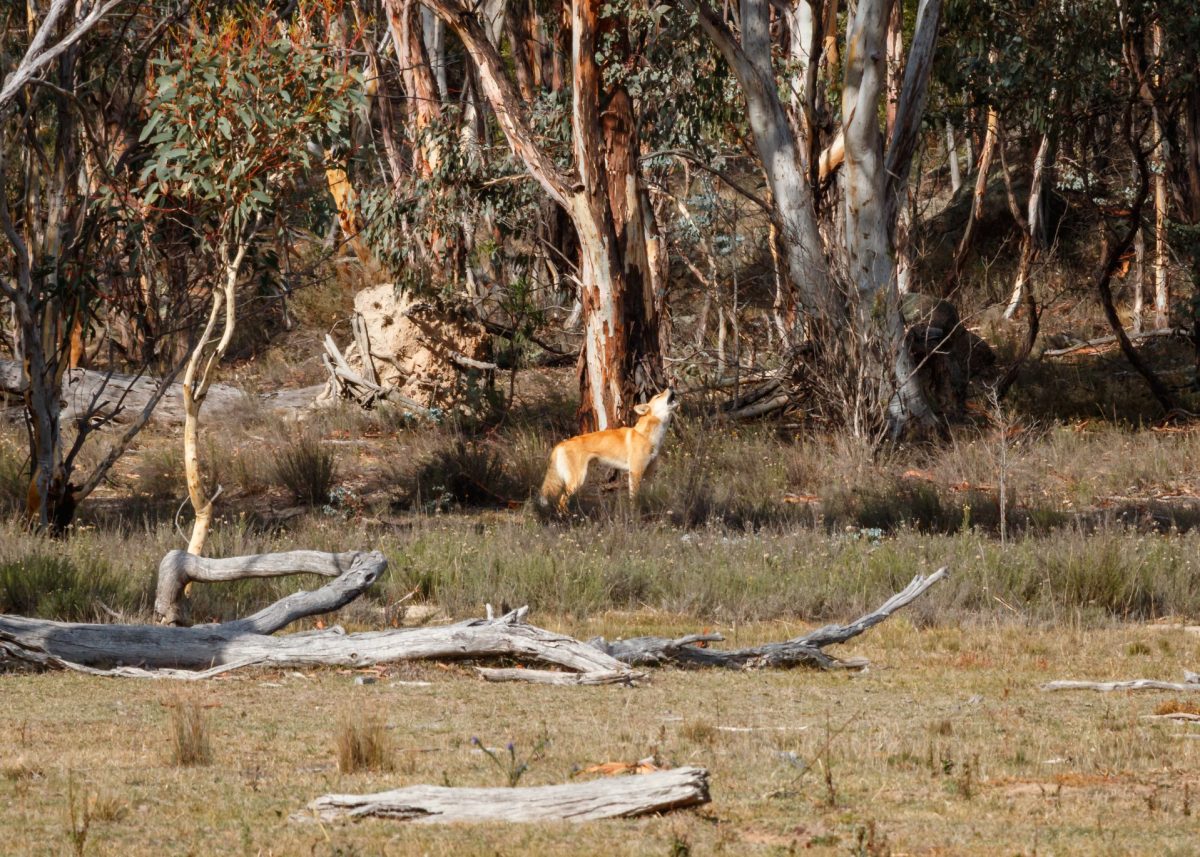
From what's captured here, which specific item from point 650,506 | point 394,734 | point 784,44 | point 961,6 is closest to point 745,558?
point 650,506

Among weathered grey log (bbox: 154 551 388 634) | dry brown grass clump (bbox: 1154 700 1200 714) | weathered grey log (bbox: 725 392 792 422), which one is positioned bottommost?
dry brown grass clump (bbox: 1154 700 1200 714)

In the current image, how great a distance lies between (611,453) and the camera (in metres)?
14.4

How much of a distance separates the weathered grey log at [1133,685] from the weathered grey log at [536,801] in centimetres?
363

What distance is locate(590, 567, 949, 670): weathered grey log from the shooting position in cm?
827

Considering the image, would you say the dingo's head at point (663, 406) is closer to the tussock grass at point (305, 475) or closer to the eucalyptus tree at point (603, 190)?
the eucalyptus tree at point (603, 190)

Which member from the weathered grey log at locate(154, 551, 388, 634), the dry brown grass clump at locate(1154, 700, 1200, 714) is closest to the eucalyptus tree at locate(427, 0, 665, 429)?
the weathered grey log at locate(154, 551, 388, 634)

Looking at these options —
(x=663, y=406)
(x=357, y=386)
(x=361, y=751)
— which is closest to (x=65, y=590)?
(x=361, y=751)

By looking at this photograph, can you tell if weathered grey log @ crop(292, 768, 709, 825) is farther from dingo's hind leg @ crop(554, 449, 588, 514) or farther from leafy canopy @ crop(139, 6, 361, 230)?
dingo's hind leg @ crop(554, 449, 588, 514)

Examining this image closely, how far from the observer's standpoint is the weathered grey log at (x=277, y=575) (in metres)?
8.33

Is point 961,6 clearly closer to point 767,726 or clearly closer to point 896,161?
point 896,161

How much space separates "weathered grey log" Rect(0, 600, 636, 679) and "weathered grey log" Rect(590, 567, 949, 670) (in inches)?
17.4

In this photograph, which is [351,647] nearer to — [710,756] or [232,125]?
[710,756]

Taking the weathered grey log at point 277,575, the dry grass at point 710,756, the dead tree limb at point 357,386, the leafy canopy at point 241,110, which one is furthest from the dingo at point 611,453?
Result: the dry grass at point 710,756

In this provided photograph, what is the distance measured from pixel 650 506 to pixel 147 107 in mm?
5544
